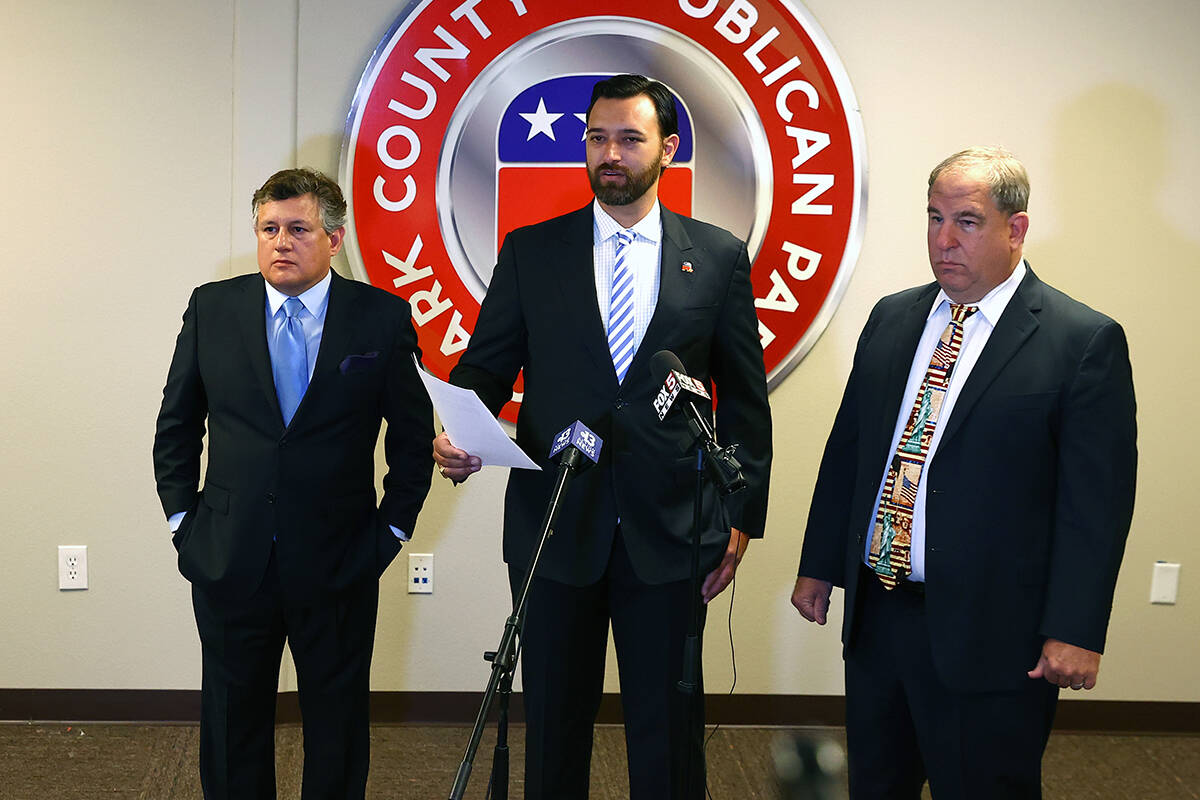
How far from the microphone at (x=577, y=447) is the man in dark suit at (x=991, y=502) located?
0.67 meters

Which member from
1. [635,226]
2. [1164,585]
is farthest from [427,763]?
[1164,585]

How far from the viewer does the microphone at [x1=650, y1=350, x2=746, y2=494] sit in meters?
1.81

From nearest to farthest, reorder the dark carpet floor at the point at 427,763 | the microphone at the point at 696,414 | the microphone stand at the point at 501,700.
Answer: the microphone stand at the point at 501,700
the microphone at the point at 696,414
the dark carpet floor at the point at 427,763

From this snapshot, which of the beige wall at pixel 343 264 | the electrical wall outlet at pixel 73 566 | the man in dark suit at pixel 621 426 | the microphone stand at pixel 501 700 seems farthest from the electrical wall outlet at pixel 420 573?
the microphone stand at pixel 501 700

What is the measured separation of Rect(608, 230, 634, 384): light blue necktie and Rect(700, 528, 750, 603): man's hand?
477mm

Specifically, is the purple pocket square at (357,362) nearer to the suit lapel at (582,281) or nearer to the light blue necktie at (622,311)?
the suit lapel at (582,281)

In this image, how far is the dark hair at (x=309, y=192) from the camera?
2.55 m

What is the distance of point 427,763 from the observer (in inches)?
140

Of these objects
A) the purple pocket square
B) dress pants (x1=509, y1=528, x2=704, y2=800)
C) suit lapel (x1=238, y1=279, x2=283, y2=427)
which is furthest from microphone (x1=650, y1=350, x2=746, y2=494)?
suit lapel (x1=238, y1=279, x2=283, y2=427)

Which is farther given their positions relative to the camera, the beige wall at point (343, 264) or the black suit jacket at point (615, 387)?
the beige wall at point (343, 264)

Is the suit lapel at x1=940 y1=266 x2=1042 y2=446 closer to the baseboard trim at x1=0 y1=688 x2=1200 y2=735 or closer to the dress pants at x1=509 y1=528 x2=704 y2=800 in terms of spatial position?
the dress pants at x1=509 y1=528 x2=704 y2=800

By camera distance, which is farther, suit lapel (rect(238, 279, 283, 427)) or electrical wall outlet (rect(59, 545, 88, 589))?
electrical wall outlet (rect(59, 545, 88, 589))

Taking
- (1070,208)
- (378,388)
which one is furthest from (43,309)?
(1070,208)

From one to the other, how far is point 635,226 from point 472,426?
0.65 m
